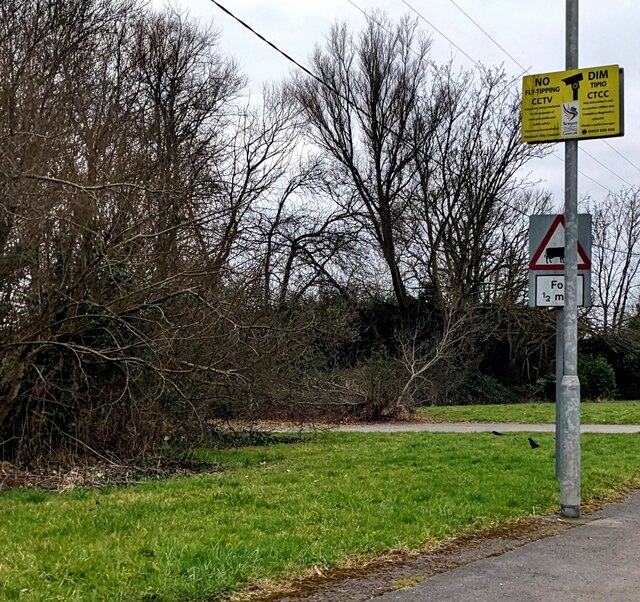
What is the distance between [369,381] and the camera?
2578 centimetres

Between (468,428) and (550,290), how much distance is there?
41.1 feet

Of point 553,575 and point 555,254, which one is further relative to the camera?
point 555,254

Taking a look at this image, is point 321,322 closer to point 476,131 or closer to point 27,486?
point 27,486

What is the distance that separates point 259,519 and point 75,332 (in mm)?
5715

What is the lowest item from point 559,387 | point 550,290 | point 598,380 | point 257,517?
point 257,517

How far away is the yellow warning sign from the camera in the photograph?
8492 millimetres

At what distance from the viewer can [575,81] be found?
340 inches

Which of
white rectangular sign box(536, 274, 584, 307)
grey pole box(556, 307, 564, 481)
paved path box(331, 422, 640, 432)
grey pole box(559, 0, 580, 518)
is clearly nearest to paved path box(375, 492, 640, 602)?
grey pole box(559, 0, 580, 518)

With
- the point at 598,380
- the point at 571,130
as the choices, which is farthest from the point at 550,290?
the point at 598,380

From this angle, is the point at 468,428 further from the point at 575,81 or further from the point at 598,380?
the point at 598,380

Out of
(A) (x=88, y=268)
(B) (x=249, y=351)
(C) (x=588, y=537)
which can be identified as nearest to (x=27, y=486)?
(A) (x=88, y=268)

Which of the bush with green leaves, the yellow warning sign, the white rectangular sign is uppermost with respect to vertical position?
the yellow warning sign

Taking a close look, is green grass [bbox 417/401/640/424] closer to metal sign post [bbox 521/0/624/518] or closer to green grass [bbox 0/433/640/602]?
green grass [bbox 0/433/640/602]

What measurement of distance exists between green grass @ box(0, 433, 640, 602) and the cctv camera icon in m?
4.45
